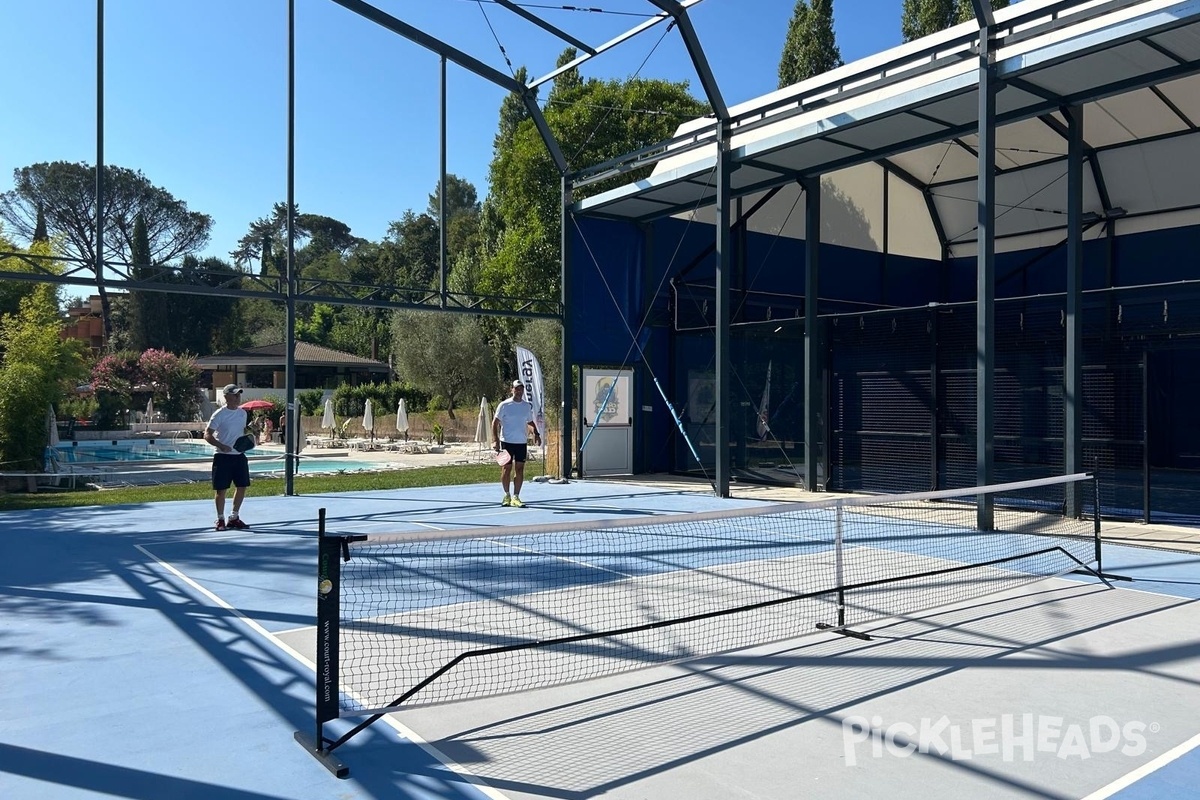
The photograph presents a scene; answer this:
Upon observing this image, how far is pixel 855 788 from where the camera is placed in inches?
146

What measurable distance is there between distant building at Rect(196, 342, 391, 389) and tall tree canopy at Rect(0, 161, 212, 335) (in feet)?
36.1

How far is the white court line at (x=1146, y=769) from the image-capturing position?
145 inches

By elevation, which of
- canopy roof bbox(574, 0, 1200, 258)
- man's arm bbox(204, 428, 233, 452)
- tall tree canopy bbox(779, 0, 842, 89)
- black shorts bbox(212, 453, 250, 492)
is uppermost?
tall tree canopy bbox(779, 0, 842, 89)

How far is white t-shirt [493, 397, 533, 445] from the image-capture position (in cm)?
1283

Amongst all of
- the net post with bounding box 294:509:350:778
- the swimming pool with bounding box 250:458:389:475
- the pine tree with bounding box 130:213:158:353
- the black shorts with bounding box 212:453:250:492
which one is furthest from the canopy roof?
the pine tree with bounding box 130:213:158:353

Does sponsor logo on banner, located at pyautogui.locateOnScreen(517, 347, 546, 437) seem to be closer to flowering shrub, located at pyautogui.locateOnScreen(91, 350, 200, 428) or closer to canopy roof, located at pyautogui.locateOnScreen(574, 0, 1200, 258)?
canopy roof, located at pyautogui.locateOnScreen(574, 0, 1200, 258)

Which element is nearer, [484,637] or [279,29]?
[484,637]

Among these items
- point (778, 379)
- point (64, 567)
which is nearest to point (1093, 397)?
point (778, 379)

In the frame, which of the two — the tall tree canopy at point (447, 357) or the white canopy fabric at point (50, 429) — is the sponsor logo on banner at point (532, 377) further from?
the tall tree canopy at point (447, 357)

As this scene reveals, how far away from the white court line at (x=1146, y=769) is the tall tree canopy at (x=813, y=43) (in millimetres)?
36698

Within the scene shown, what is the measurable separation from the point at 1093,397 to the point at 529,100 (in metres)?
11.2

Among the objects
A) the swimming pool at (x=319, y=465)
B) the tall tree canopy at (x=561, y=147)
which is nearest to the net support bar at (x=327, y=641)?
the swimming pool at (x=319, y=465)

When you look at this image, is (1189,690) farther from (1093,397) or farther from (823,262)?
(823,262)

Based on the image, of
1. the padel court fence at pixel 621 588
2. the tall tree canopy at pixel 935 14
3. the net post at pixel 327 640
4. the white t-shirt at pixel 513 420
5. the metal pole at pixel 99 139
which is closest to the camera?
the net post at pixel 327 640
